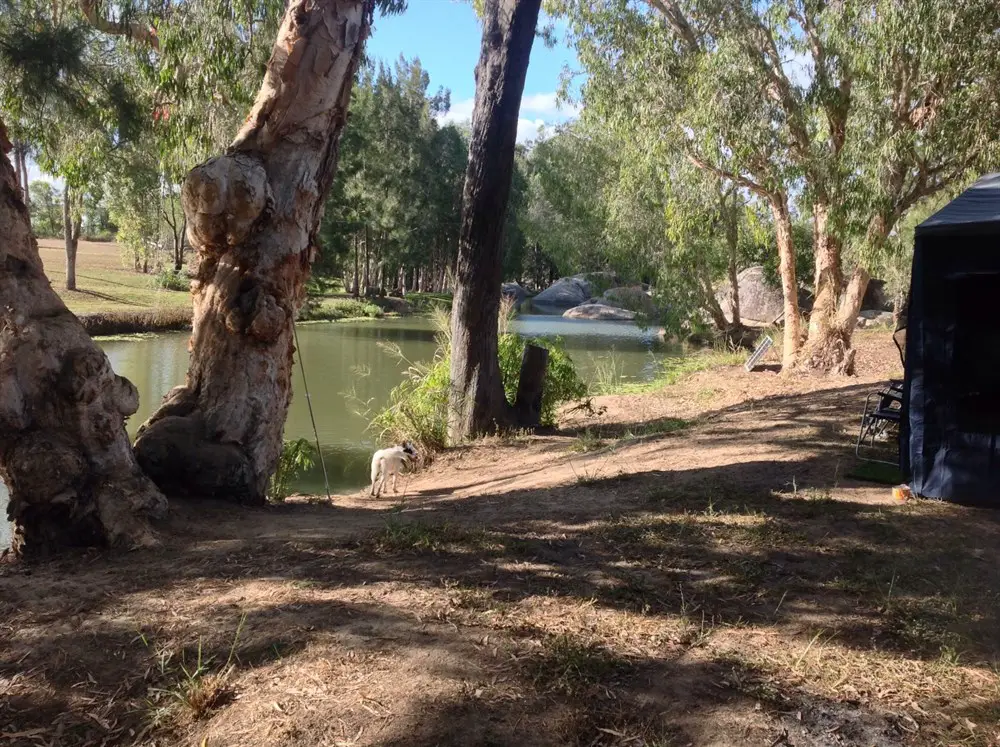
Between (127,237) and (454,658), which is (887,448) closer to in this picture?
(454,658)

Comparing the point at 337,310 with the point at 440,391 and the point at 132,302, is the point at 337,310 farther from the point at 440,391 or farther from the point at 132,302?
the point at 440,391

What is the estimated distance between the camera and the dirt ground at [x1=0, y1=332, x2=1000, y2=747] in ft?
7.45

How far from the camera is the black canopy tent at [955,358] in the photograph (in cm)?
456

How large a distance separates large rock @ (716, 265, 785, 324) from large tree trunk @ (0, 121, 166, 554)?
23839 millimetres

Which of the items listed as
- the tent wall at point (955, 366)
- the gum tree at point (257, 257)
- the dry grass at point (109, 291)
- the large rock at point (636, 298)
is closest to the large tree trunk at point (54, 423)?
the gum tree at point (257, 257)

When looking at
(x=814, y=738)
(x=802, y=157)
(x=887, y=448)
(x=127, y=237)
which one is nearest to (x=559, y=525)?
(x=814, y=738)

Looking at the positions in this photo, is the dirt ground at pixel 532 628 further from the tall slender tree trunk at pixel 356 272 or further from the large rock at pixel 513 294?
the tall slender tree trunk at pixel 356 272

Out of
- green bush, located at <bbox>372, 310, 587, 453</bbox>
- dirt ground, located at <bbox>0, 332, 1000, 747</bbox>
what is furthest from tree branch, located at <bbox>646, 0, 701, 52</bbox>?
dirt ground, located at <bbox>0, 332, 1000, 747</bbox>

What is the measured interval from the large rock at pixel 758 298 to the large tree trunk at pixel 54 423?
23.8m

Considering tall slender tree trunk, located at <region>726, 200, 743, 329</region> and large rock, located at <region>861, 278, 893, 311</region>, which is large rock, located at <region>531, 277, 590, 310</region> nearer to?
large rock, located at <region>861, 278, 893, 311</region>

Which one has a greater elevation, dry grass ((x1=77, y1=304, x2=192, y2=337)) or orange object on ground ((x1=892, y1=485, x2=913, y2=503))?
dry grass ((x1=77, y1=304, x2=192, y2=337))

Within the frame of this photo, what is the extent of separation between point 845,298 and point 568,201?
1438cm

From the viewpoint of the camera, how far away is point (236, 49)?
26.9 ft

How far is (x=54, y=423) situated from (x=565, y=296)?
42.2m
